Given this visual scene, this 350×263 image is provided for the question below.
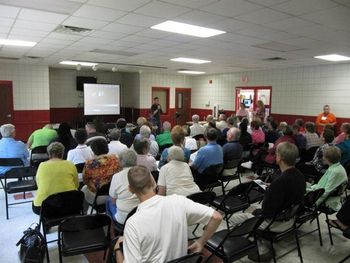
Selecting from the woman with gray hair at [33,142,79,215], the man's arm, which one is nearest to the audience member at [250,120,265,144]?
the woman with gray hair at [33,142,79,215]

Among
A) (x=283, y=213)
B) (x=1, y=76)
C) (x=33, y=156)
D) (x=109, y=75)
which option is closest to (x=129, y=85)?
(x=109, y=75)

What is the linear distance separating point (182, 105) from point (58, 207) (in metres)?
10.6

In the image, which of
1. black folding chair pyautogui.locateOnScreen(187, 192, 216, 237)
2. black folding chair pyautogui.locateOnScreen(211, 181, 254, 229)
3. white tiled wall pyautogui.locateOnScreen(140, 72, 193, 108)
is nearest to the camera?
black folding chair pyautogui.locateOnScreen(187, 192, 216, 237)

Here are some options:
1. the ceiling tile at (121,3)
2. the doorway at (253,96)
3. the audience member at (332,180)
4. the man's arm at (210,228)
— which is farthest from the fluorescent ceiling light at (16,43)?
the doorway at (253,96)

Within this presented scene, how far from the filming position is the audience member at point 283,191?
2.32m

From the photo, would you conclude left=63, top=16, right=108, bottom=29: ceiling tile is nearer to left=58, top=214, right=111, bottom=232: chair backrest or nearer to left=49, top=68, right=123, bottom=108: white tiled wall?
left=58, top=214, right=111, bottom=232: chair backrest

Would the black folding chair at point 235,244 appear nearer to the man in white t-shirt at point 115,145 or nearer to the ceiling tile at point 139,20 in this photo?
the man in white t-shirt at point 115,145

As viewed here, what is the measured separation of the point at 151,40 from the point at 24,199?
3.46 m

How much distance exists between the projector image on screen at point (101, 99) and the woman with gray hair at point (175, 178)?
28.8ft

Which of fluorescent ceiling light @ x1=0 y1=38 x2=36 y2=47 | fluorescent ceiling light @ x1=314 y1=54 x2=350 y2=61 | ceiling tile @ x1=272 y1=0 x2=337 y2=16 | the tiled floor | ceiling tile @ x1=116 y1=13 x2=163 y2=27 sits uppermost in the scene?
fluorescent ceiling light @ x1=314 y1=54 x2=350 y2=61

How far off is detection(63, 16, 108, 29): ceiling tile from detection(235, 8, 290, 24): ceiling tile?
198 cm

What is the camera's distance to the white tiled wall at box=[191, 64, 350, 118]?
7578mm

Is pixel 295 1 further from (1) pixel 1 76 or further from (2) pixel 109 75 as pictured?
(2) pixel 109 75

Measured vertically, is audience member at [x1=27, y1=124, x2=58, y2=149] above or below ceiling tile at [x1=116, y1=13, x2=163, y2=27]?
below
